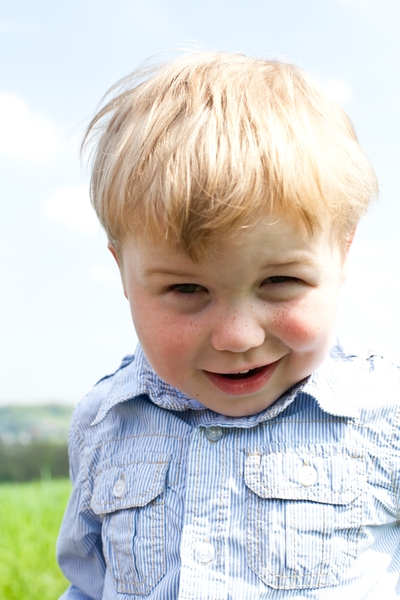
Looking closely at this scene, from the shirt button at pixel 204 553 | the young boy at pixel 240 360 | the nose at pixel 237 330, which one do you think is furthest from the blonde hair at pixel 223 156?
the shirt button at pixel 204 553

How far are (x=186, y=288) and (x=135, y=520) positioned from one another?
0.57 m

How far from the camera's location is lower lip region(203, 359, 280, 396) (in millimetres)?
1467

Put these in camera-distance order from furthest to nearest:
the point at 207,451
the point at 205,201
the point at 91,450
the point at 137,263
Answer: the point at 91,450 < the point at 207,451 < the point at 137,263 < the point at 205,201

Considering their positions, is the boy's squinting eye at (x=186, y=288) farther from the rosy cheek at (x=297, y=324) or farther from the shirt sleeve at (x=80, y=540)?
the shirt sleeve at (x=80, y=540)

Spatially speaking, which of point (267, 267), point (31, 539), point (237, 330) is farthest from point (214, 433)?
point (31, 539)

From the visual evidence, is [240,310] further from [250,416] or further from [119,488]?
[119,488]

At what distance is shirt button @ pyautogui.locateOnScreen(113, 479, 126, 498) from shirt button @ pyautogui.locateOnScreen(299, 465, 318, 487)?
42 centimetres

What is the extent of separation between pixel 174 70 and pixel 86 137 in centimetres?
33

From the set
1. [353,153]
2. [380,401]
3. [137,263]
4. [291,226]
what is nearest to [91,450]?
[137,263]

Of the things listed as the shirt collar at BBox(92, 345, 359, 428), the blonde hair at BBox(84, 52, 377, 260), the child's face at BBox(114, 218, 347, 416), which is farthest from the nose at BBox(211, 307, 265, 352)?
the shirt collar at BBox(92, 345, 359, 428)

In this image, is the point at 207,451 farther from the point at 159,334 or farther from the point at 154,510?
the point at 159,334

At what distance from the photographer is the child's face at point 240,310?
4.32ft

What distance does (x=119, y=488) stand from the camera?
167cm

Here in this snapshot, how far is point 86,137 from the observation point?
1820 millimetres
